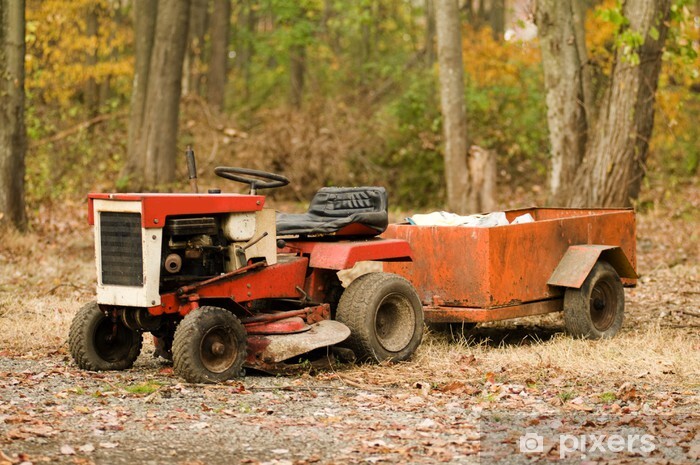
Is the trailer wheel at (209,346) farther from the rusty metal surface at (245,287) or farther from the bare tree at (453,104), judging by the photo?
the bare tree at (453,104)

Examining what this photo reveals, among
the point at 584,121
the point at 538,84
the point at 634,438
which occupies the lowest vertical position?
the point at 634,438

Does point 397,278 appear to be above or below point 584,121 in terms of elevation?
below

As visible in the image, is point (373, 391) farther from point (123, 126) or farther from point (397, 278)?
point (123, 126)

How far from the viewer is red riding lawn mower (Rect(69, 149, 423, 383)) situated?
6.70 metres

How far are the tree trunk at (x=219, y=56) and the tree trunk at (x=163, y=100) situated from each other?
8.12 metres

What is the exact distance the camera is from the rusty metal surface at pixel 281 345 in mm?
6996

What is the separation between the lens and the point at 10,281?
444 inches

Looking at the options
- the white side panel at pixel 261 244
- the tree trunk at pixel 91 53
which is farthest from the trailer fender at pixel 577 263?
the tree trunk at pixel 91 53

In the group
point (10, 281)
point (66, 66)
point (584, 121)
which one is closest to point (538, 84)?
point (584, 121)

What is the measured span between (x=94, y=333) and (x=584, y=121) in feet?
32.1

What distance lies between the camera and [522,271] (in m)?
8.31

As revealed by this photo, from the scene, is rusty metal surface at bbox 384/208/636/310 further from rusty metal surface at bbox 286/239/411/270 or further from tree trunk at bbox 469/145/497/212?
tree trunk at bbox 469/145/497/212

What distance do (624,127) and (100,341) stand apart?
29.0 ft

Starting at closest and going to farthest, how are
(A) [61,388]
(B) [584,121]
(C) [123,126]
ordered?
(A) [61,388] → (B) [584,121] → (C) [123,126]
